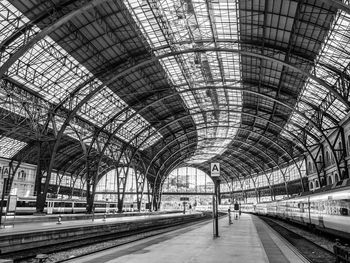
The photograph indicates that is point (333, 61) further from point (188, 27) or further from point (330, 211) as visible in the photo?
point (330, 211)

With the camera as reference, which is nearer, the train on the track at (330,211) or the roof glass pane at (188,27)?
the train on the track at (330,211)

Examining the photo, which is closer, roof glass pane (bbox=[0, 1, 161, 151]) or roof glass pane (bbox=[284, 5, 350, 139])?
roof glass pane (bbox=[0, 1, 161, 151])

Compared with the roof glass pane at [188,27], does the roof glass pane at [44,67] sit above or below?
below

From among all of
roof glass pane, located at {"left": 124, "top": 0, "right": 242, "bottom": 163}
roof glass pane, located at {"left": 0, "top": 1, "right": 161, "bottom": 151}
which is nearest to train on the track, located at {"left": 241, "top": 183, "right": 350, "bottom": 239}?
roof glass pane, located at {"left": 124, "top": 0, "right": 242, "bottom": 163}

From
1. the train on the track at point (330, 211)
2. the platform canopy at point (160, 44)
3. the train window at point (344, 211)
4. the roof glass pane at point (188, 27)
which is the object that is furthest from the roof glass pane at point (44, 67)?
the train window at point (344, 211)

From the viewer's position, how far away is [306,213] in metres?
34.5

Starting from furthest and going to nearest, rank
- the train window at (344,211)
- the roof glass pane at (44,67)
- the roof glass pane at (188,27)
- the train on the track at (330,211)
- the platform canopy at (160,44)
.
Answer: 1. the roof glass pane at (188,27)
2. the roof glass pane at (44,67)
3. the platform canopy at (160,44)
4. the train on the track at (330,211)
5. the train window at (344,211)

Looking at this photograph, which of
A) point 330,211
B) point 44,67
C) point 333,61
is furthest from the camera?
point 44,67

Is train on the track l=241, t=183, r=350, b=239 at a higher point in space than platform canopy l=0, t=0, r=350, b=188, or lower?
lower

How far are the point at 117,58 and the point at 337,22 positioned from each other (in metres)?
24.3

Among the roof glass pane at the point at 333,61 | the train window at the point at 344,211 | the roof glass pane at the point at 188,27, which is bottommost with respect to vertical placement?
the train window at the point at 344,211

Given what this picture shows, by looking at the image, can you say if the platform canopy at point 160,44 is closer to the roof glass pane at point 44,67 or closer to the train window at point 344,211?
the roof glass pane at point 44,67

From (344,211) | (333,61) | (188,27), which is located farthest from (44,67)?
(344,211)

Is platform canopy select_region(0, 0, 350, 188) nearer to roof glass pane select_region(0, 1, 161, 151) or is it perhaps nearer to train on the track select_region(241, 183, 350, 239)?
roof glass pane select_region(0, 1, 161, 151)
